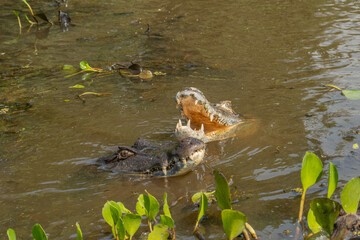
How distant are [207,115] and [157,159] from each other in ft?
4.26

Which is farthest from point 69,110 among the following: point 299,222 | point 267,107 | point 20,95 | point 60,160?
point 299,222

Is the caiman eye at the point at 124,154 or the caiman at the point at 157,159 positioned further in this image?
the caiman eye at the point at 124,154

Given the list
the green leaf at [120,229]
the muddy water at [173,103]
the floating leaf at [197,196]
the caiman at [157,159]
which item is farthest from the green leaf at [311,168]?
the caiman at [157,159]

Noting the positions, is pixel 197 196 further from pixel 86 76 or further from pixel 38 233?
pixel 86 76

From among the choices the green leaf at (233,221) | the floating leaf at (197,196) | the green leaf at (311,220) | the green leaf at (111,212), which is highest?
the green leaf at (233,221)

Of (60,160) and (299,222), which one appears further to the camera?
(60,160)

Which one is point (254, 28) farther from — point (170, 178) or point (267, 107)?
point (170, 178)

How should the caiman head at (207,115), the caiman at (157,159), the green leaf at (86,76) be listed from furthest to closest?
the green leaf at (86,76)
the caiman head at (207,115)
the caiman at (157,159)

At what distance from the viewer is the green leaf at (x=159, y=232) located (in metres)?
3.20

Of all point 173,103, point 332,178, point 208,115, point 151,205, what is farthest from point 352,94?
point 151,205

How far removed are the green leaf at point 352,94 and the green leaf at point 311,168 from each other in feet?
10.5

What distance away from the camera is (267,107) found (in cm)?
623

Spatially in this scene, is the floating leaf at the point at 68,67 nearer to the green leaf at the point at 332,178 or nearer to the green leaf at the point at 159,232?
the green leaf at the point at 159,232

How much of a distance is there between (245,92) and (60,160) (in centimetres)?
278
